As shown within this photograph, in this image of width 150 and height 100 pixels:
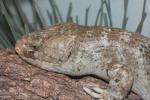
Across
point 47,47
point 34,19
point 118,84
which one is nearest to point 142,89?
point 118,84

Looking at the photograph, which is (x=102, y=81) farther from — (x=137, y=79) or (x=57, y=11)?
(x=57, y=11)

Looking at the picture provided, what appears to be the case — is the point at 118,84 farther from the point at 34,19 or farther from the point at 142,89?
the point at 34,19

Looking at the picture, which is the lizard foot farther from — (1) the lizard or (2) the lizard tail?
(2) the lizard tail

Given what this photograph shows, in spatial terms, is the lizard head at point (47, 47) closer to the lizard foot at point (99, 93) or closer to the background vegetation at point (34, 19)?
the lizard foot at point (99, 93)

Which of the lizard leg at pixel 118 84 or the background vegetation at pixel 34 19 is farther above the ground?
the background vegetation at pixel 34 19

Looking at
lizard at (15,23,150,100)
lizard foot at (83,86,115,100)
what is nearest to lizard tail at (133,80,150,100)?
lizard at (15,23,150,100)

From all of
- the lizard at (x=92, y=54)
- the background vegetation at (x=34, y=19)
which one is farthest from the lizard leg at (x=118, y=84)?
the background vegetation at (x=34, y=19)
